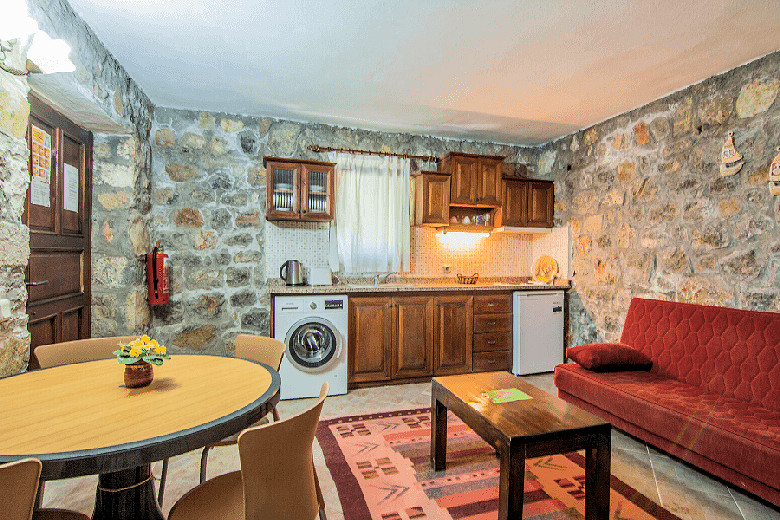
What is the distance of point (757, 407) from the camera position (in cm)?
236

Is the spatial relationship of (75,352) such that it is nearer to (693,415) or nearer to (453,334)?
(453,334)

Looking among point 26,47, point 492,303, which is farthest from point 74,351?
point 492,303

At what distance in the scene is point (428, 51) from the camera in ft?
9.20

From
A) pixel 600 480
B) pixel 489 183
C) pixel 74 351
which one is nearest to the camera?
pixel 600 480

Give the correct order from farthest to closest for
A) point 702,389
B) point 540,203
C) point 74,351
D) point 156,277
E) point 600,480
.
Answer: point 540,203, point 156,277, point 702,389, point 74,351, point 600,480

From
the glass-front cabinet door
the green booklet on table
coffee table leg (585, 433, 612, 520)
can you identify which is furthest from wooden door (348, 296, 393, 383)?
coffee table leg (585, 433, 612, 520)

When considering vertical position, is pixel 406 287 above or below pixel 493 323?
above

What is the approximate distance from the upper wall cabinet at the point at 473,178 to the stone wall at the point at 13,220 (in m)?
3.54

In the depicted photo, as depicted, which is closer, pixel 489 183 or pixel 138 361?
pixel 138 361

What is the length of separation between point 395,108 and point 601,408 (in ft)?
10.2

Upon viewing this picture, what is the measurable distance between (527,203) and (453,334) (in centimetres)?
189

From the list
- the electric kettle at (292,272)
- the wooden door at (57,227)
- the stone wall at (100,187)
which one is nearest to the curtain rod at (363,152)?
the electric kettle at (292,272)

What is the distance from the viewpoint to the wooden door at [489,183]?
4.55m

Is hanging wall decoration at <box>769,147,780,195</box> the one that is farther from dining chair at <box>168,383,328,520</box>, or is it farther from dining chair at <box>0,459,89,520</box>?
dining chair at <box>0,459,89,520</box>
